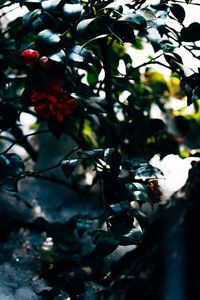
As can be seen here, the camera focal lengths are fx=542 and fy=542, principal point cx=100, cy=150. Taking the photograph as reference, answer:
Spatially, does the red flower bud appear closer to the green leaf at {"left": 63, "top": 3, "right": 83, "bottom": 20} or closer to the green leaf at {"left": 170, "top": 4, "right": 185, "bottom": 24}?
the green leaf at {"left": 63, "top": 3, "right": 83, "bottom": 20}

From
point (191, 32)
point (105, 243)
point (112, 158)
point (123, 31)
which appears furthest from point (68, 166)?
point (191, 32)

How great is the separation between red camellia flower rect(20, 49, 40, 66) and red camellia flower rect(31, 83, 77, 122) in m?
0.07

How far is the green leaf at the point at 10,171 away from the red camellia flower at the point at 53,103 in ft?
Answer: 0.55

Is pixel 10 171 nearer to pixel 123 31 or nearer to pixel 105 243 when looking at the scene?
pixel 105 243

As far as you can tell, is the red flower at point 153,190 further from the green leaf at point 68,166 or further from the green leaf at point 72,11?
the green leaf at point 72,11

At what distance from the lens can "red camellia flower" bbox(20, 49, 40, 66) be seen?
3.98 feet

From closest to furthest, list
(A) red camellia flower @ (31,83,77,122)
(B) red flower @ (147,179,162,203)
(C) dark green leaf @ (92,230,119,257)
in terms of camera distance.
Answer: (C) dark green leaf @ (92,230,119,257) → (A) red camellia flower @ (31,83,77,122) → (B) red flower @ (147,179,162,203)

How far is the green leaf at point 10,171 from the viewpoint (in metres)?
1.32

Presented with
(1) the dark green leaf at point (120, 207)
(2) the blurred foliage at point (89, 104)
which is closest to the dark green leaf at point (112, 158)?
(2) the blurred foliage at point (89, 104)

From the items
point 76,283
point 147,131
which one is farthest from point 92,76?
point 76,283

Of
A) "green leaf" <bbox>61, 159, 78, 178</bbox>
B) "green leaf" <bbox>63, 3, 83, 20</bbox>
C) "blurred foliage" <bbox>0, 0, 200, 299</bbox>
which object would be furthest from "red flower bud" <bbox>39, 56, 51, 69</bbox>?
"green leaf" <bbox>61, 159, 78, 178</bbox>

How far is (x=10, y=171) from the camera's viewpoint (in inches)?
53.9

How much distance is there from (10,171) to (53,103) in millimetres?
222

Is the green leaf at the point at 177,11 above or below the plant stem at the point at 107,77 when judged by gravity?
above
